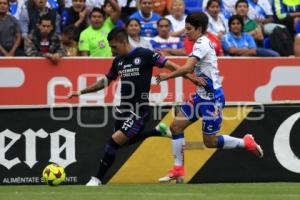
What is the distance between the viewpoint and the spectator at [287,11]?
17125 millimetres

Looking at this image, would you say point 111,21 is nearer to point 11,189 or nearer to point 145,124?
point 145,124

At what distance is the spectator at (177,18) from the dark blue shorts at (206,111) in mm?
5168

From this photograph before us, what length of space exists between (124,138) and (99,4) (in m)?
6.00

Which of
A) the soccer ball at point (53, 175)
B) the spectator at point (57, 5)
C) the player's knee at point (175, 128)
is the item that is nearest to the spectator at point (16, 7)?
the spectator at point (57, 5)

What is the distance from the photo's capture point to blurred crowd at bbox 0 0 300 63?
15047mm

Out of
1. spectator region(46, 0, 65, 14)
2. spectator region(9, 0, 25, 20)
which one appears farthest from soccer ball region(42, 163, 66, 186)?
spectator region(46, 0, 65, 14)

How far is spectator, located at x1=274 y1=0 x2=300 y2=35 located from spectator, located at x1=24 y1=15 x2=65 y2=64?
4829 mm

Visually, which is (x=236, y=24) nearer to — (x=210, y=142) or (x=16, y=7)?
(x=16, y=7)

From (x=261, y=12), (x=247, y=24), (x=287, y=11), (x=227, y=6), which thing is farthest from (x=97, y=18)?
(x=287, y=11)

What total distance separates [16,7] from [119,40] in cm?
540

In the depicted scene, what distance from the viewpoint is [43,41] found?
49.1 feet

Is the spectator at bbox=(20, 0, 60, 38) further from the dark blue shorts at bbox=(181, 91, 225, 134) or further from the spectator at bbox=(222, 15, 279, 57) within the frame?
the dark blue shorts at bbox=(181, 91, 225, 134)

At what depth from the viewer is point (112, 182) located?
1179 cm

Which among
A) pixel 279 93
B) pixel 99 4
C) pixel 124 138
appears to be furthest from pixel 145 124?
pixel 99 4
